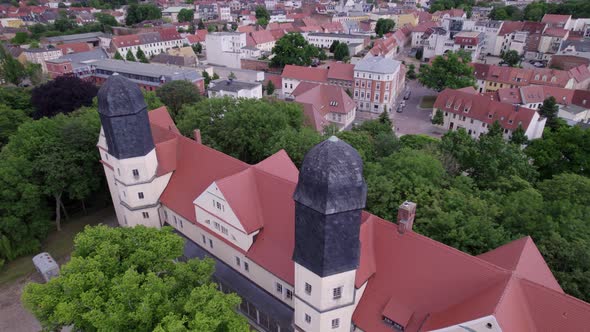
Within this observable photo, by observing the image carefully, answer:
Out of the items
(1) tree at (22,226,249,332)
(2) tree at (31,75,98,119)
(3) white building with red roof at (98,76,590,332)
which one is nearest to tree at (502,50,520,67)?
(3) white building with red roof at (98,76,590,332)

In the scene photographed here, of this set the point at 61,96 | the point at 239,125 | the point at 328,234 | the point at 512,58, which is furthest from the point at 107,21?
the point at 328,234

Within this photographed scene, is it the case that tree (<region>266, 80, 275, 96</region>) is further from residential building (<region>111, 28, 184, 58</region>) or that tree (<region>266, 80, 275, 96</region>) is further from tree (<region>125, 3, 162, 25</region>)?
tree (<region>125, 3, 162, 25</region>)

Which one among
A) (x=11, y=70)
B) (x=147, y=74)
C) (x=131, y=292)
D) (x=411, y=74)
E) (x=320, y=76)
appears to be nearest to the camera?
(x=131, y=292)

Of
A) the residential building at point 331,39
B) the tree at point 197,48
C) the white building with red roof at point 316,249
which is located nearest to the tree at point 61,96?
the white building with red roof at point 316,249

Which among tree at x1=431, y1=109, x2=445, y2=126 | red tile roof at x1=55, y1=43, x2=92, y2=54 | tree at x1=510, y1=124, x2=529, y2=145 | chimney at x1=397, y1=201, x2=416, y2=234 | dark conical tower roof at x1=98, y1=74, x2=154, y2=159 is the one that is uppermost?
dark conical tower roof at x1=98, y1=74, x2=154, y2=159

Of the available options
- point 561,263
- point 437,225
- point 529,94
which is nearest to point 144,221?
point 437,225

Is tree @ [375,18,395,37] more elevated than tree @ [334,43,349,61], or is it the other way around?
tree @ [375,18,395,37]

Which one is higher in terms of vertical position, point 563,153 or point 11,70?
point 11,70

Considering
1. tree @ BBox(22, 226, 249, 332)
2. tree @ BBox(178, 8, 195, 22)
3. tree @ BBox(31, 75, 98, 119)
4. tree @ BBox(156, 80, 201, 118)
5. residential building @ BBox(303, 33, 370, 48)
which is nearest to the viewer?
tree @ BBox(22, 226, 249, 332)

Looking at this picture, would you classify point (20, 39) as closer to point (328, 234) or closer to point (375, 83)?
point (375, 83)
